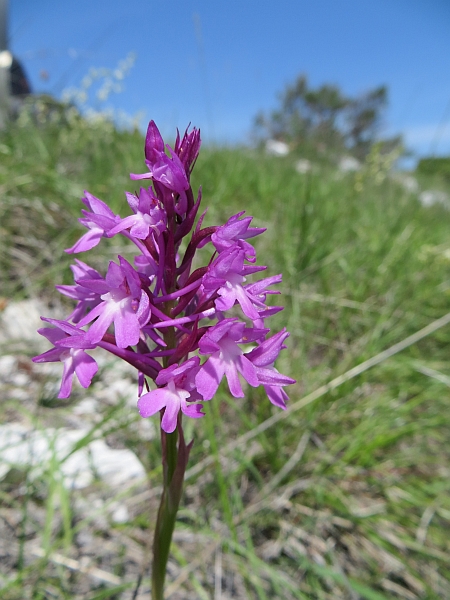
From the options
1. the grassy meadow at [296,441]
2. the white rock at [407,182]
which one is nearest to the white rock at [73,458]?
the grassy meadow at [296,441]

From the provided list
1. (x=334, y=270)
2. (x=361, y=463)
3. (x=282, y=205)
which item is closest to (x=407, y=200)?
(x=282, y=205)

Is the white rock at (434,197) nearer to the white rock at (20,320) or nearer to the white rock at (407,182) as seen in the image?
the white rock at (407,182)

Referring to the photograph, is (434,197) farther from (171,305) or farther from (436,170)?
(171,305)

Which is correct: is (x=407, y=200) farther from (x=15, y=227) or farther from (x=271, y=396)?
(x=271, y=396)

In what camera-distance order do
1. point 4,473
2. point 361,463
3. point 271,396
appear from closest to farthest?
point 271,396, point 4,473, point 361,463

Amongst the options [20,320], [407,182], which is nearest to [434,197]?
[407,182]

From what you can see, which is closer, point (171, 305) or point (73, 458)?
point (171, 305)
